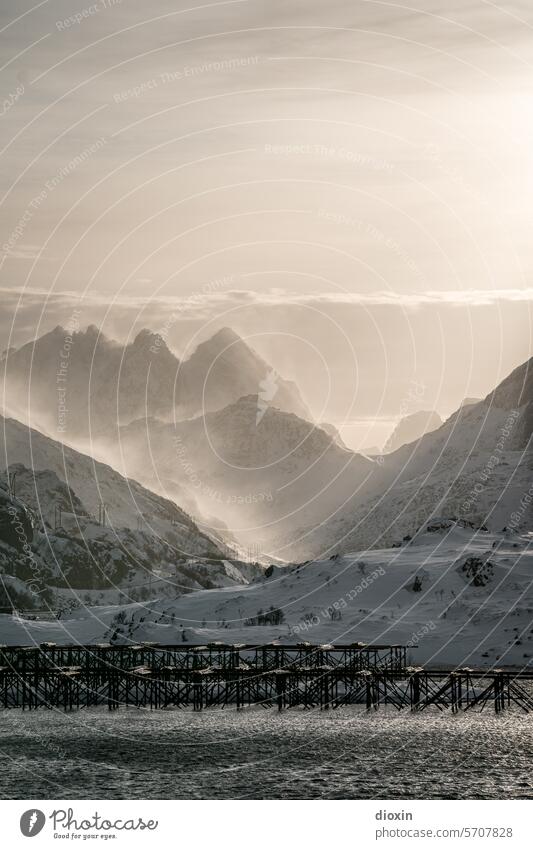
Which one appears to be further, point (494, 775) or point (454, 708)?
point (454, 708)

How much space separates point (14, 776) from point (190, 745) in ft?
63.1

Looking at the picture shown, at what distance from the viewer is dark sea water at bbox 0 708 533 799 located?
98312mm

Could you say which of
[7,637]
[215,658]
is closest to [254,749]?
[215,658]

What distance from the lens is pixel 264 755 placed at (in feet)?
366

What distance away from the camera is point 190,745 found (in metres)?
118

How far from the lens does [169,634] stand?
190 metres

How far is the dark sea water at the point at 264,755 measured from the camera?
3871 inches
